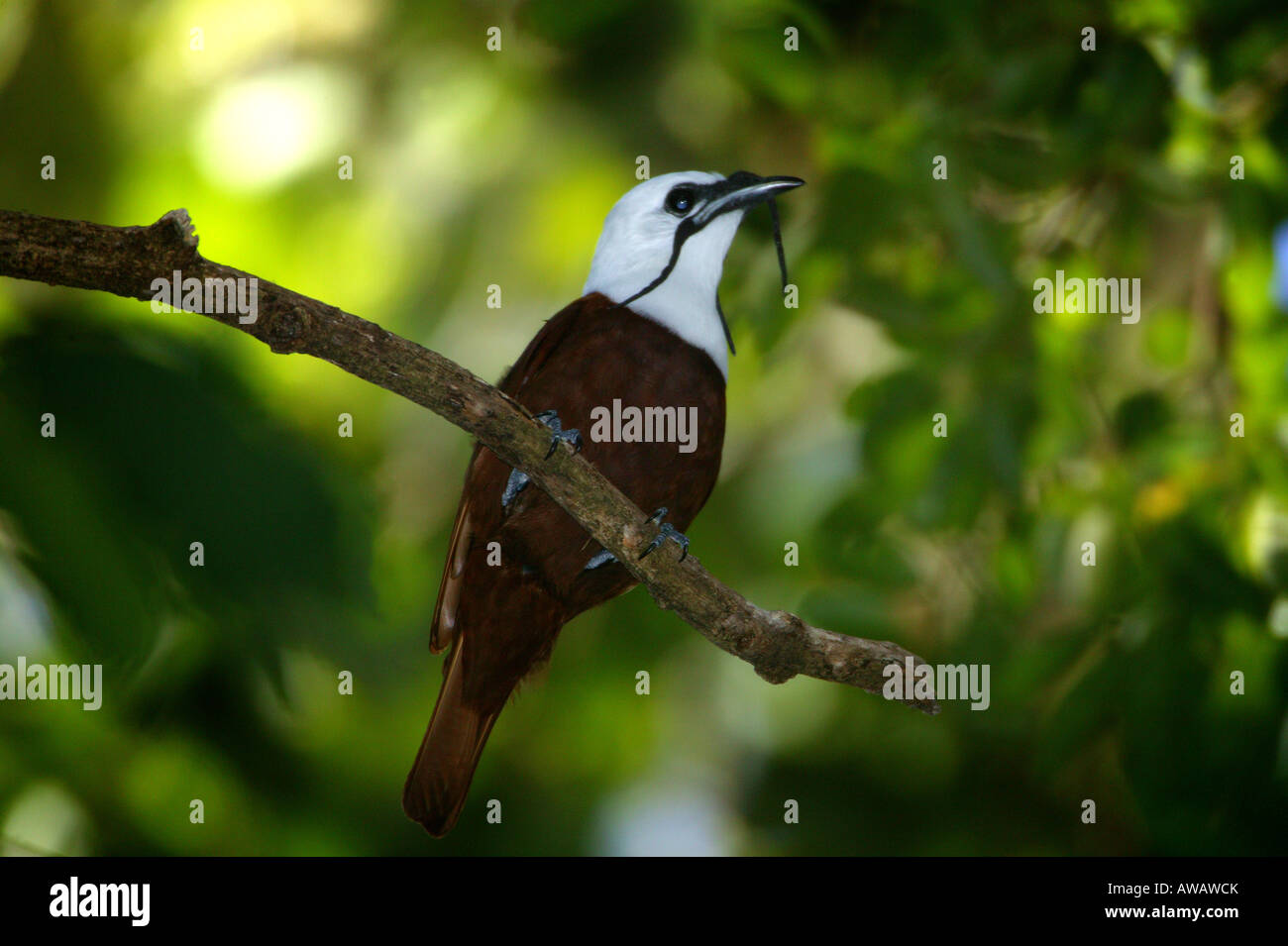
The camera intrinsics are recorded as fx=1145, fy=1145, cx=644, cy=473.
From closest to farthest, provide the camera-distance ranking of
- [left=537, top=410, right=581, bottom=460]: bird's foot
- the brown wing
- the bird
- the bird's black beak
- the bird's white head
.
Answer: [left=537, top=410, right=581, bottom=460]: bird's foot, the bird, the brown wing, the bird's white head, the bird's black beak

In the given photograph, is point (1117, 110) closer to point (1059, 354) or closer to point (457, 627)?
point (1059, 354)

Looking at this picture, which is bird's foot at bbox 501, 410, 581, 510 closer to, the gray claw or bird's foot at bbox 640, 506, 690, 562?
the gray claw

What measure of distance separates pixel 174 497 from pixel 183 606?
0.26 metres

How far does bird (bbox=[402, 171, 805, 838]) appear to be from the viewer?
2.91 m

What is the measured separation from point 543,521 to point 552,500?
0.08 metres

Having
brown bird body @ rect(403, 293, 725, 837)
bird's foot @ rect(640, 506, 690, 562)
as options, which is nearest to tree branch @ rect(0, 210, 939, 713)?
bird's foot @ rect(640, 506, 690, 562)

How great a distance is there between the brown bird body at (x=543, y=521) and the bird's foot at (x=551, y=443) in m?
0.02

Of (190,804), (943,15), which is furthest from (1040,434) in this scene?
(190,804)

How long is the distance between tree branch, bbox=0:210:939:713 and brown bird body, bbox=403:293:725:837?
0.32 m

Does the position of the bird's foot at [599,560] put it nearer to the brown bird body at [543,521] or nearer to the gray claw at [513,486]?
the brown bird body at [543,521]

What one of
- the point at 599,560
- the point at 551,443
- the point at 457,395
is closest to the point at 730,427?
the point at 599,560

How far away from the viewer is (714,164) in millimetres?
5398

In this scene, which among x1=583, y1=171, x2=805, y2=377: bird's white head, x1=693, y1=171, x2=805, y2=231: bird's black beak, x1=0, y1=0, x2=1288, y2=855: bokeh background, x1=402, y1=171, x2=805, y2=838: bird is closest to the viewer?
x1=0, y1=0, x2=1288, y2=855: bokeh background

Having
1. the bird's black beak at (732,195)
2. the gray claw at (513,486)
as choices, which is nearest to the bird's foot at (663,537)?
the gray claw at (513,486)
